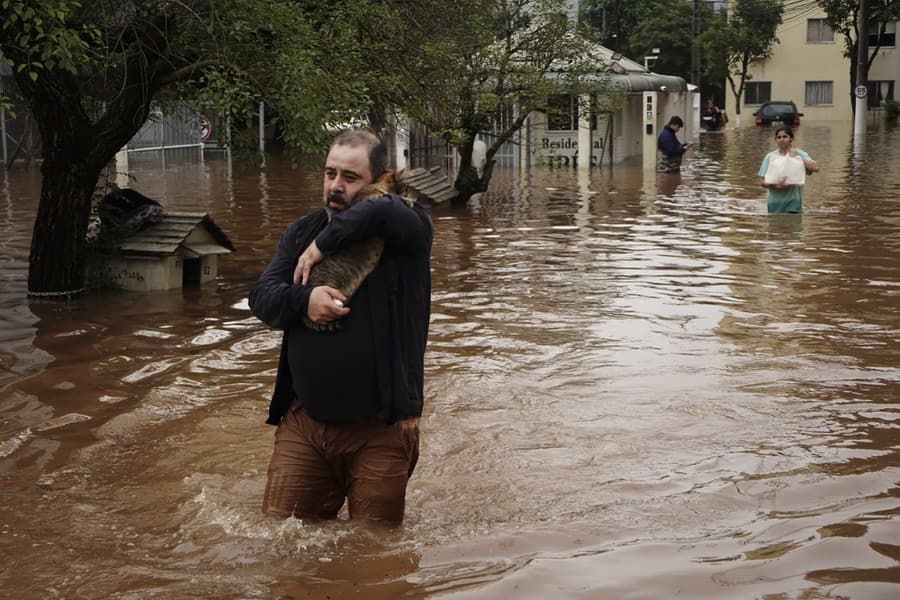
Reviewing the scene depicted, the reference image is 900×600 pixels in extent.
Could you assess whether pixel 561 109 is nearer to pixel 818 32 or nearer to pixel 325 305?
pixel 325 305

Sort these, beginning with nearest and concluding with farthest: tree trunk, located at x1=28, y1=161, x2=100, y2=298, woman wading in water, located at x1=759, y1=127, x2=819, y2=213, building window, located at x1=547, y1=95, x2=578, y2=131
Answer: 1. tree trunk, located at x1=28, y1=161, x2=100, y2=298
2. woman wading in water, located at x1=759, y1=127, x2=819, y2=213
3. building window, located at x1=547, y1=95, x2=578, y2=131

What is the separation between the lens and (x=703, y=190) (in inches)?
969

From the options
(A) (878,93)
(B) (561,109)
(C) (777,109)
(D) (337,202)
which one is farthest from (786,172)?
(A) (878,93)

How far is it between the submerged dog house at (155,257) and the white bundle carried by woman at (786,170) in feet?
26.0

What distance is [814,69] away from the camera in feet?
239

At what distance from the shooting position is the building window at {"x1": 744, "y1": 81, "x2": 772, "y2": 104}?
74.3 meters

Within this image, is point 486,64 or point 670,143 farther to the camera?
point 670,143

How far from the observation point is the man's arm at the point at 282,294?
15.0 ft

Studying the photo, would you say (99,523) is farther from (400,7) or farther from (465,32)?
(465,32)

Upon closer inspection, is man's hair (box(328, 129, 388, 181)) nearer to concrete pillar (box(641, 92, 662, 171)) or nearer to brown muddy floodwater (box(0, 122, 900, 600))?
brown muddy floodwater (box(0, 122, 900, 600))

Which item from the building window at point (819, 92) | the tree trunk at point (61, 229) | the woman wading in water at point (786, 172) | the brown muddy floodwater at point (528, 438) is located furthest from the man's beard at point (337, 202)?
the building window at point (819, 92)

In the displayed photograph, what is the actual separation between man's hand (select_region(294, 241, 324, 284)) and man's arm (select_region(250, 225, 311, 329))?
0.04 m

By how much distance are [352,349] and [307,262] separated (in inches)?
15.3

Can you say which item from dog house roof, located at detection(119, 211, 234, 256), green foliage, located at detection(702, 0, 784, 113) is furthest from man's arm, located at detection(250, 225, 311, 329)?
green foliage, located at detection(702, 0, 784, 113)
